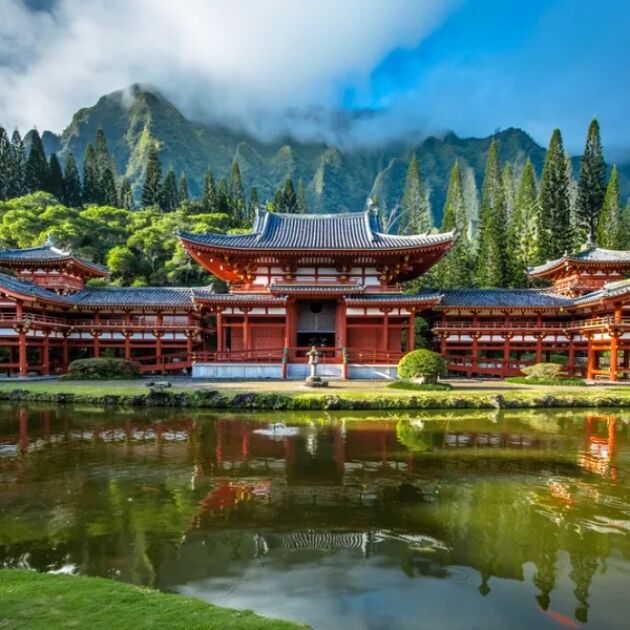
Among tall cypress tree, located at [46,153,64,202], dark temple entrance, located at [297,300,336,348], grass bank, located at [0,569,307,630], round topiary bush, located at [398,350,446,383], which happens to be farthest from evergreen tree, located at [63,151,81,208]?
grass bank, located at [0,569,307,630]

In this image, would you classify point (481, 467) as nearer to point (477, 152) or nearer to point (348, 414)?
point (348, 414)

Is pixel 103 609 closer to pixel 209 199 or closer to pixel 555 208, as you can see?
pixel 555 208

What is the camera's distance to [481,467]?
10.6 metres

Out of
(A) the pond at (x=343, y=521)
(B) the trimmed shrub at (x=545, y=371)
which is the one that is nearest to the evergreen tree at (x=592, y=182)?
(B) the trimmed shrub at (x=545, y=371)

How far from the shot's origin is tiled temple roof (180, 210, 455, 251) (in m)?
28.6

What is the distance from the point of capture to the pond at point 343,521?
17.3 ft

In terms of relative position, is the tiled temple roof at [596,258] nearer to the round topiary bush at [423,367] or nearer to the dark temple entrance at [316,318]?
the round topiary bush at [423,367]

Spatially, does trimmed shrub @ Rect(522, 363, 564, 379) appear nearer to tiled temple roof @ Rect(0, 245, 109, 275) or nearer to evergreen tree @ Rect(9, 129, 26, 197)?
tiled temple roof @ Rect(0, 245, 109, 275)

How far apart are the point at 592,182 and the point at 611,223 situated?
34.9 feet

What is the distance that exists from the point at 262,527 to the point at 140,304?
90.7 ft

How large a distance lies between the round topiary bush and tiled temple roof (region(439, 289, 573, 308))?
961 cm

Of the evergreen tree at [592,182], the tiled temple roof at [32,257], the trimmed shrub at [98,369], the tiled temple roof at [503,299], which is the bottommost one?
the trimmed shrub at [98,369]

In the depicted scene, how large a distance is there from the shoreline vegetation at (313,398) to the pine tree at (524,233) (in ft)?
104

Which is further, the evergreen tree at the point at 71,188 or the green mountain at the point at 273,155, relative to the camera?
the green mountain at the point at 273,155
